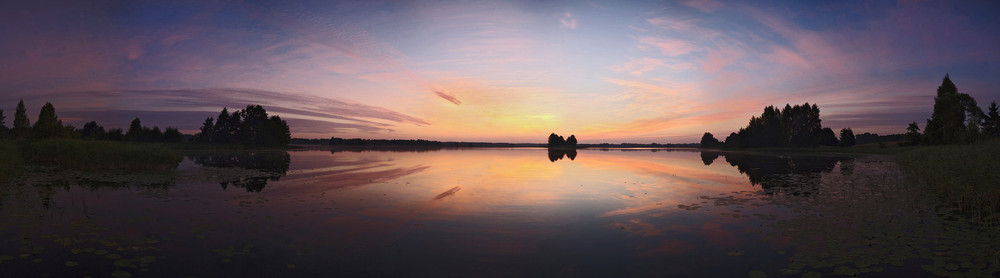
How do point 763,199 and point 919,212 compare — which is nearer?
point 919,212

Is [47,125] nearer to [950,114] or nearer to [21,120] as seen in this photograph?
[21,120]

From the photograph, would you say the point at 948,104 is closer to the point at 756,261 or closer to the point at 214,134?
the point at 756,261

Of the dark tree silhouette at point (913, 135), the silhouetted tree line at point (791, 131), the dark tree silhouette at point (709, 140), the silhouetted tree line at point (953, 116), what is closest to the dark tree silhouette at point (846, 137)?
the silhouetted tree line at point (791, 131)

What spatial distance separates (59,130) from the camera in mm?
77438

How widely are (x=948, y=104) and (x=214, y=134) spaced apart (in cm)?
16315

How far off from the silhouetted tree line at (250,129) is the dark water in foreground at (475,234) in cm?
10538

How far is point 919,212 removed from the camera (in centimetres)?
1338

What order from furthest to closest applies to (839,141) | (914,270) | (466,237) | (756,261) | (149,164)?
(839,141)
(149,164)
(466,237)
(756,261)
(914,270)

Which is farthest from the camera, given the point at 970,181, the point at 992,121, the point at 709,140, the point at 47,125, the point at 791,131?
the point at 709,140

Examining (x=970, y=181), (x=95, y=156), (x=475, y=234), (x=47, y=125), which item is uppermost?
(x=47, y=125)

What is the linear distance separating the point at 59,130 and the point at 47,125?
2430 mm

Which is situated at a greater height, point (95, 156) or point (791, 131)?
point (791, 131)

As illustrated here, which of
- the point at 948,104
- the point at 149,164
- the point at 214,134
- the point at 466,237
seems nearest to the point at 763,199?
the point at 466,237

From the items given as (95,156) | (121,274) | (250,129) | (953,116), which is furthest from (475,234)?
(250,129)
